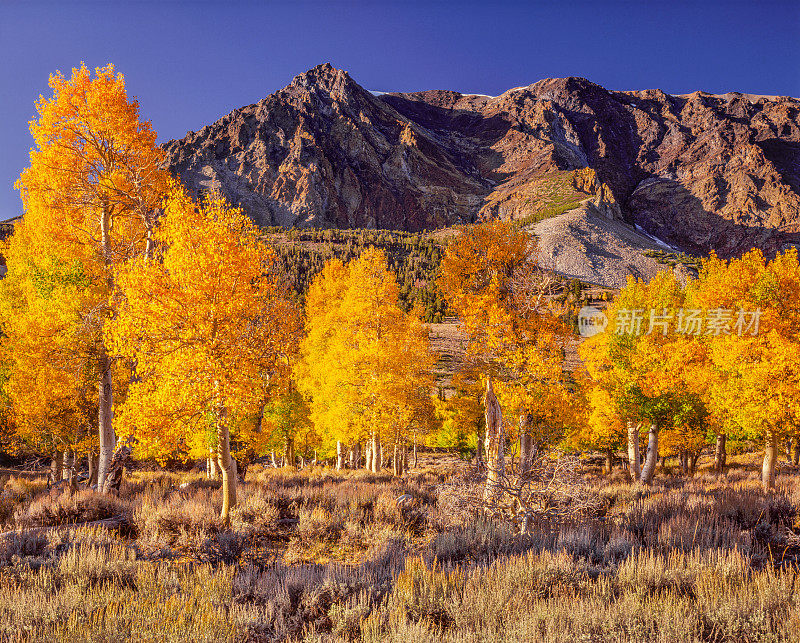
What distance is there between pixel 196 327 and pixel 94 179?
251 inches

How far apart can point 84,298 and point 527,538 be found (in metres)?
13.2

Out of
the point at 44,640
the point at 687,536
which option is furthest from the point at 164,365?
the point at 687,536

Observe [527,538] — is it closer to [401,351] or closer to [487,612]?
[487,612]

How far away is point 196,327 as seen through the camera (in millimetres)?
9531

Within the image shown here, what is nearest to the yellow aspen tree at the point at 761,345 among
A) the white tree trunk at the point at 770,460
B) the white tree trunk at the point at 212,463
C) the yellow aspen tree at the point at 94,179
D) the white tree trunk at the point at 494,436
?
the white tree trunk at the point at 770,460

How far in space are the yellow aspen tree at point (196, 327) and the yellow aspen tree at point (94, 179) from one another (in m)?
2.89

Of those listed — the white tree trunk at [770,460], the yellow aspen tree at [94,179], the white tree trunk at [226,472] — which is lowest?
the white tree trunk at [770,460]

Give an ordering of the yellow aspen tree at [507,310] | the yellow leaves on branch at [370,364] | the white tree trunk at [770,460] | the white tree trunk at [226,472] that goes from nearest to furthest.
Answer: the white tree trunk at [226,472] → the yellow aspen tree at [507,310] → the white tree trunk at [770,460] → the yellow leaves on branch at [370,364]

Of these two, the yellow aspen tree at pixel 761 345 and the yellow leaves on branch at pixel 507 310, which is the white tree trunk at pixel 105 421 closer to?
the yellow leaves on branch at pixel 507 310

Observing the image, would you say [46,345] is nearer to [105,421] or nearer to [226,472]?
[105,421]

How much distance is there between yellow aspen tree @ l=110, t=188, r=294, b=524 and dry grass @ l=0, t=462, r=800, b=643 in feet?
7.59

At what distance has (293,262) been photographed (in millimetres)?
183625

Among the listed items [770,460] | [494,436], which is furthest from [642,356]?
[494,436]

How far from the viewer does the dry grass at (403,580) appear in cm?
430
